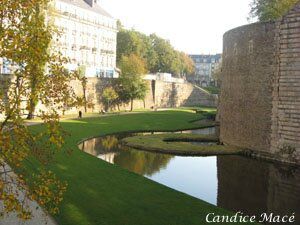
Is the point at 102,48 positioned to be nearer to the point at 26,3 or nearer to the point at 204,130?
the point at 204,130

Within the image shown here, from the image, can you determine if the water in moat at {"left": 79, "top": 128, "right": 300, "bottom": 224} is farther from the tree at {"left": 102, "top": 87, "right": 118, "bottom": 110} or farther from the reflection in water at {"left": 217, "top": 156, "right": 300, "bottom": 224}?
the tree at {"left": 102, "top": 87, "right": 118, "bottom": 110}

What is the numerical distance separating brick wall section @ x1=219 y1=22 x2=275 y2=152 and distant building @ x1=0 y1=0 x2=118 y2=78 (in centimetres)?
3974

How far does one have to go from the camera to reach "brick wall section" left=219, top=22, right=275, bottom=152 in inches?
918

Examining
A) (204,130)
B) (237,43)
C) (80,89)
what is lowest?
(204,130)

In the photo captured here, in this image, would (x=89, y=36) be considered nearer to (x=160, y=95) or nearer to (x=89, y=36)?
(x=89, y=36)

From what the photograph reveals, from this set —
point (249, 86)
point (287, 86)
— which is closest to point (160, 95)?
point (249, 86)

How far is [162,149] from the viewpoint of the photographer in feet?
81.7

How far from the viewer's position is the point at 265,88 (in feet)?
77.4

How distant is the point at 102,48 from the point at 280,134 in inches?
2341

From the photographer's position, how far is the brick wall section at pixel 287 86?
20922 millimetres

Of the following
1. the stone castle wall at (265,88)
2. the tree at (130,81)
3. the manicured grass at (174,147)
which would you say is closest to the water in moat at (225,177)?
the manicured grass at (174,147)

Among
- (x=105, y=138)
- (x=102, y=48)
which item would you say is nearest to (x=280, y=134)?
(x=105, y=138)

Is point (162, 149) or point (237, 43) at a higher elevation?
point (237, 43)

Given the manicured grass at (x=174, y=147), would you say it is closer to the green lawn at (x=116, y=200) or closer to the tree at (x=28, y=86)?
the green lawn at (x=116, y=200)
